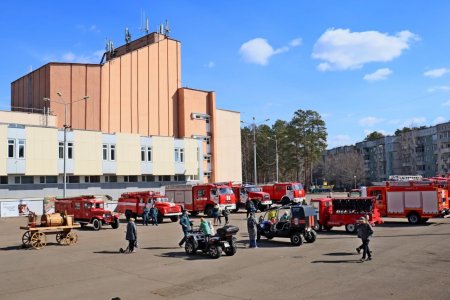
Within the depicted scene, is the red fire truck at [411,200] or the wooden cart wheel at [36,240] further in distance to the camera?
the red fire truck at [411,200]

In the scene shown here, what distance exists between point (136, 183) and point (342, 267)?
45.2 meters

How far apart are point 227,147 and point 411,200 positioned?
46.8 metres

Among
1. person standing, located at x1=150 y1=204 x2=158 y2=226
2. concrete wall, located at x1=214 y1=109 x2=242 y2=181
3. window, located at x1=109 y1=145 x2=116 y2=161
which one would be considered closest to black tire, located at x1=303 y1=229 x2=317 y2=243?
person standing, located at x1=150 y1=204 x2=158 y2=226

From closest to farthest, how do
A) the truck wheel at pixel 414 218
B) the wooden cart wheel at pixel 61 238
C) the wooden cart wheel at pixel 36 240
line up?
1. the wooden cart wheel at pixel 36 240
2. the wooden cart wheel at pixel 61 238
3. the truck wheel at pixel 414 218

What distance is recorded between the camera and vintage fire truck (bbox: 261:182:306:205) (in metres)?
46.2

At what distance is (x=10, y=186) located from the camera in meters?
45.2

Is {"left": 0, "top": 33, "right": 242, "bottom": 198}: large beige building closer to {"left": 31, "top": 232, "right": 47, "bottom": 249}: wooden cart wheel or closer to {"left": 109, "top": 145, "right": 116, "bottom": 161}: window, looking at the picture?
{"left": 109, "top": 145, "right": 116, "bottom": 161}: window

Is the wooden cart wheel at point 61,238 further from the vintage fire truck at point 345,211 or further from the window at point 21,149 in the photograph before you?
the window at point 21,149

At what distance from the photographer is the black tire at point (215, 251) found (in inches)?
698

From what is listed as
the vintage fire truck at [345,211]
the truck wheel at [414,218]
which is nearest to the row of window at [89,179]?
the vintage fire truck at [345,211]

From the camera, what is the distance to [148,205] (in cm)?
3566

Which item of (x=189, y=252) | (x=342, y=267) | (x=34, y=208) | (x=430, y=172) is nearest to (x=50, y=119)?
(x=34, y=208)

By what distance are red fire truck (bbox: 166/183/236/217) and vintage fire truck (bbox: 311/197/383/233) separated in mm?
13533

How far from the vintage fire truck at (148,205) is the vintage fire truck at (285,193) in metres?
13.9
